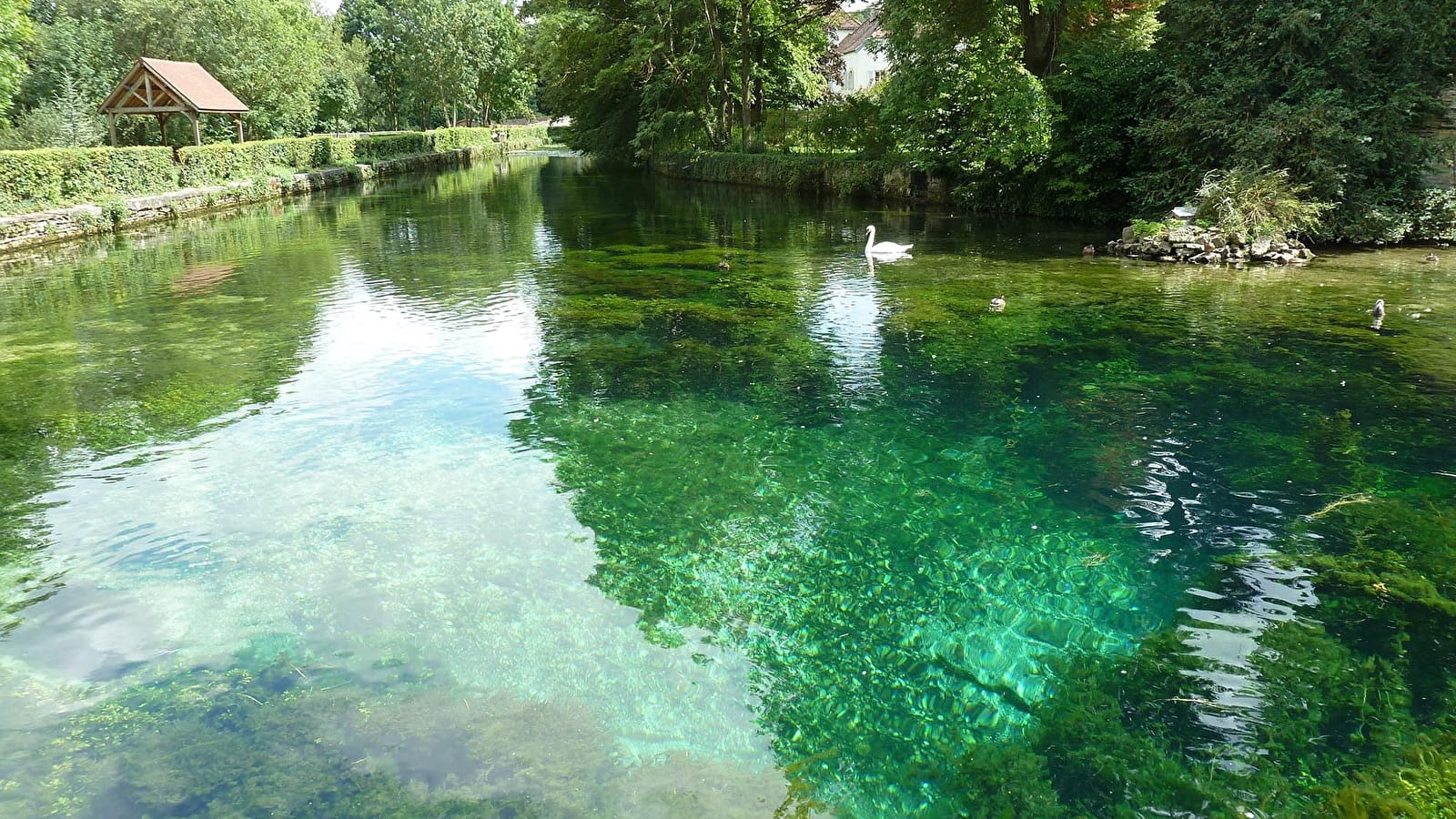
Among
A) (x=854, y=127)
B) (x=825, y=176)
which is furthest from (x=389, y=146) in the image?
(x=825, y=176)

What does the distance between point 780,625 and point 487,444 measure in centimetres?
396

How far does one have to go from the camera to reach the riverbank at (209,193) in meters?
20.9

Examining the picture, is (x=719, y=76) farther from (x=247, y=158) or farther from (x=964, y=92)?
(x=247, y=158)

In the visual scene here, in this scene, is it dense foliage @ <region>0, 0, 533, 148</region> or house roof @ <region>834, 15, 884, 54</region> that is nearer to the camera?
dense foliage @ <region>0, 0, 533, 148</region>

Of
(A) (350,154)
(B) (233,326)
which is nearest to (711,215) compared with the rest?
(B) (233,326)

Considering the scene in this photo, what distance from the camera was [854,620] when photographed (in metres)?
5.48

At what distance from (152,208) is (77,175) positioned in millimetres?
2205

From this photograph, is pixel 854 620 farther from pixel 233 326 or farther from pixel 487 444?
pixel 233 326

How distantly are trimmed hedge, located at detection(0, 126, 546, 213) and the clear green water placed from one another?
1022cm

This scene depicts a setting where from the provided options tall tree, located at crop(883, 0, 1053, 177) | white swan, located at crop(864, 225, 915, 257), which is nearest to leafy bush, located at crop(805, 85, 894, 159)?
tall tree, located at crop(883, 0, 1053, 177)

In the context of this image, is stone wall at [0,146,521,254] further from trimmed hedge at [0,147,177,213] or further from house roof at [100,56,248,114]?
house roof at [100,56,248,114]

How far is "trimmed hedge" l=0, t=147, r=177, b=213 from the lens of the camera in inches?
808

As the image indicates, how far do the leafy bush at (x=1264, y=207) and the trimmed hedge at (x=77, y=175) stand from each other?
25.6 metres

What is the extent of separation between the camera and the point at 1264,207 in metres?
15.8
